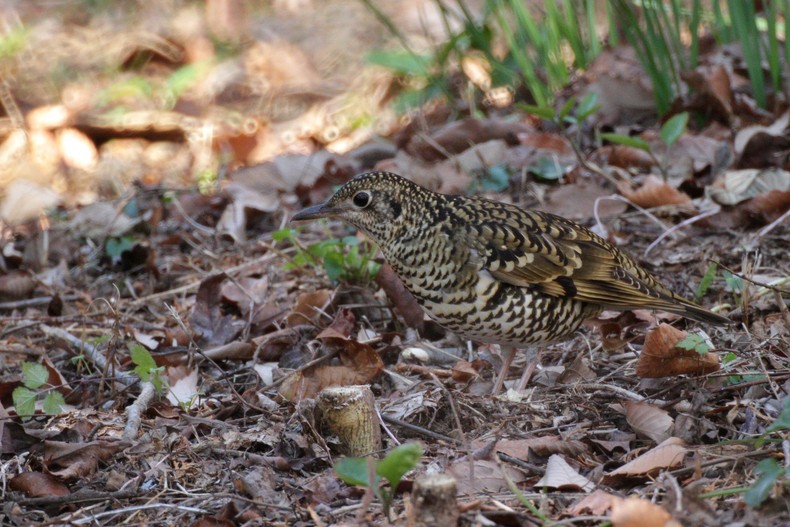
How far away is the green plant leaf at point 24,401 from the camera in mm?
4023

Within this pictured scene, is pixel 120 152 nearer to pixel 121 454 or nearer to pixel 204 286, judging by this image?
pixel 204 286

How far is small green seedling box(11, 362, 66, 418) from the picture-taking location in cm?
403

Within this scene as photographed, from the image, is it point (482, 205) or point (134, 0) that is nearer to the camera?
point (482, 205)

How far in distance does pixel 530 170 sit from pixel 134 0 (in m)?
8.62

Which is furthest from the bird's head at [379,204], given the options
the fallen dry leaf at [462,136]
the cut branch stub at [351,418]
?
the fallen dry leaf at [462,136]

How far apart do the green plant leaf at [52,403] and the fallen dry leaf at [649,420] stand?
233 centimetres

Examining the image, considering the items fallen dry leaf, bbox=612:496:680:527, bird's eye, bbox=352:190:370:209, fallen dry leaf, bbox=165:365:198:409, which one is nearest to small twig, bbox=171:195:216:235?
fallen dry leaf, bbox=165:365:198:409

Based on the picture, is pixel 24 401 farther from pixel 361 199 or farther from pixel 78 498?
pixel 361 199

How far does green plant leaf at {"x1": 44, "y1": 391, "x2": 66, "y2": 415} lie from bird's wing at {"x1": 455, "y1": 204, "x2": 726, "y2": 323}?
6.03ft

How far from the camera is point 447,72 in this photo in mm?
9000

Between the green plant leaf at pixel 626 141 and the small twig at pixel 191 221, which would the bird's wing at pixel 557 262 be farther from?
the small twig at pixel 191 221

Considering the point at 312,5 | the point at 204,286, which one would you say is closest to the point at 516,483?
the point at 204,286

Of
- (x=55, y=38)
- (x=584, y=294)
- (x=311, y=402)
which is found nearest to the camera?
(x=311, y=402)

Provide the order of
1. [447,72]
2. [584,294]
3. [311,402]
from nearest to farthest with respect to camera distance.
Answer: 1. [311,402]
2. [584,294]
3. [447,72]
